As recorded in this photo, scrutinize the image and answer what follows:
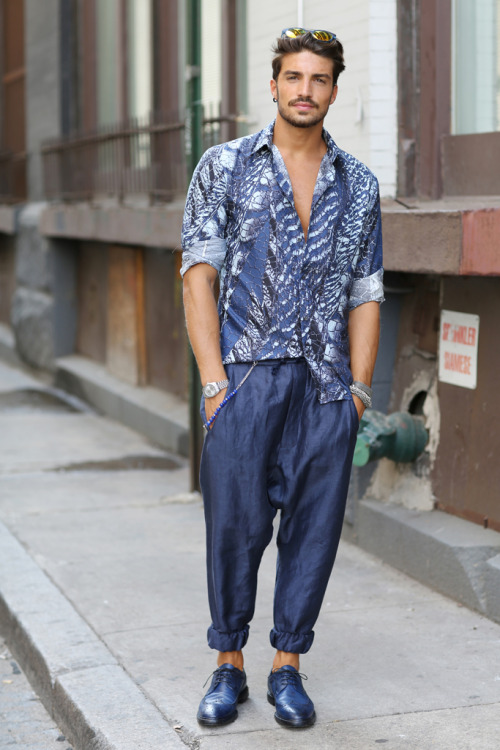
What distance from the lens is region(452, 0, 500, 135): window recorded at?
5.41m

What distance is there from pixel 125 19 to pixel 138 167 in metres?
1.88

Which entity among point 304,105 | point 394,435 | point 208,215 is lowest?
point 394,435

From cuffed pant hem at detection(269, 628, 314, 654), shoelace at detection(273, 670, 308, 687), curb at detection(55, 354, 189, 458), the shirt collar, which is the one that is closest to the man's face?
the shirt collar

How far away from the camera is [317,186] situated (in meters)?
3.62

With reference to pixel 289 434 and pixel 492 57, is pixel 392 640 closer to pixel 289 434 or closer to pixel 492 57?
pixel 289 434

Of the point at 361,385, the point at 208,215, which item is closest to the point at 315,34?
the point at 208,215

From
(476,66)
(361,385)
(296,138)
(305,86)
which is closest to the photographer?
(305,86)

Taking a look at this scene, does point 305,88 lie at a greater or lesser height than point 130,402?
greater

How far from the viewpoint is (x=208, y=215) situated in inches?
142

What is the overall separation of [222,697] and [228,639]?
0.58 ft

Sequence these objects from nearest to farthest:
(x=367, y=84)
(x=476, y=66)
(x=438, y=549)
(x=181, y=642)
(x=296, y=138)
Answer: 1. (x=296, y=138)
2. (x=181, y=642)
3. (x=438, y=549)
4. (x=476, y=66)
5. (x=367, y=84)

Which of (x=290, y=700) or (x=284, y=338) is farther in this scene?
(x=290, y=700)

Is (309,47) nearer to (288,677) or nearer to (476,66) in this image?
(288,677)

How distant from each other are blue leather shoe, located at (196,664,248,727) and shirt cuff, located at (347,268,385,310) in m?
1.22
